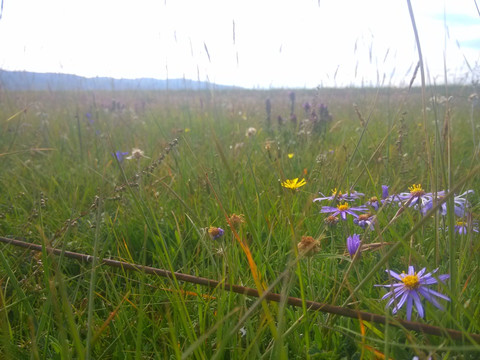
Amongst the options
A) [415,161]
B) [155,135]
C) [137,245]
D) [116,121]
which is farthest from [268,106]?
[137,245]

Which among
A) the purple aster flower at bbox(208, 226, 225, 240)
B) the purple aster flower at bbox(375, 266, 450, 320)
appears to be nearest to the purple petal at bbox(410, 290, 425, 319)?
the purple aster flower at bbox(375, 266, 450, 320)

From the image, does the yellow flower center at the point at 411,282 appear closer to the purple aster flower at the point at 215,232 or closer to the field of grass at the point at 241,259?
the field of grass at the point at 241,259

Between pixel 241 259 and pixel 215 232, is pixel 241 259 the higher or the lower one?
the lower one

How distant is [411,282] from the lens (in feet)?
2.19

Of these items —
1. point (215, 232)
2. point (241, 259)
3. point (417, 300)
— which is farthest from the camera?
point (241, 259)

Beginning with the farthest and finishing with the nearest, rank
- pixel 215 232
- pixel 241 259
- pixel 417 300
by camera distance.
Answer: pixel 241 259, pixel 215 232, pixel 417 300

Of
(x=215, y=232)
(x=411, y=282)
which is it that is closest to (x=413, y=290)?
(x=411, y=282)

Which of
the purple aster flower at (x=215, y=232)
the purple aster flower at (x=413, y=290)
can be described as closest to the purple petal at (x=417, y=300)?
the purple aster flower at (x=413, y=290)

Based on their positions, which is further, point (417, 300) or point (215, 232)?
point (215, 232)

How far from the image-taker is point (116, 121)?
4.27 m

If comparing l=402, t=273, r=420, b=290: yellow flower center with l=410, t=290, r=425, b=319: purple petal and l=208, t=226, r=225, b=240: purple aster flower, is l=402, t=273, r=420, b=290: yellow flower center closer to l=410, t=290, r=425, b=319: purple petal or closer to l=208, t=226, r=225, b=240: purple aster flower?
l=410, t=290, r=425, b=319: purple petal

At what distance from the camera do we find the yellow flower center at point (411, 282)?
67cm

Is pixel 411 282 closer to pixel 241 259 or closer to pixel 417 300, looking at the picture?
pixel 417 300

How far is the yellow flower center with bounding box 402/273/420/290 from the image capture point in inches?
26.3
